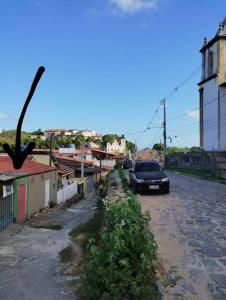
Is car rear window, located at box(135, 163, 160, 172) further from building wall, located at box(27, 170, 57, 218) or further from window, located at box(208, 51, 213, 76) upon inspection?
window, located at box(208, 51, 213, 76)

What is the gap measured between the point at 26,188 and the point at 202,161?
79.1ft

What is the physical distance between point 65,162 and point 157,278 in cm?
4087

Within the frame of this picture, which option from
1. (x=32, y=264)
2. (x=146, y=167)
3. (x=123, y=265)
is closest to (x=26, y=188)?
(x=146, y=167)

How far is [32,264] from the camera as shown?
1061 centimetres

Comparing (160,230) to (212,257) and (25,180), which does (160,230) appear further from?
(25,180)

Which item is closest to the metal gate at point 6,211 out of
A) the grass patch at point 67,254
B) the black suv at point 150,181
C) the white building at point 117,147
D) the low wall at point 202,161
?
the grass patch at point 67,254

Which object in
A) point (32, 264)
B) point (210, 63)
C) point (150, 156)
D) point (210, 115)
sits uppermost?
point (210, 63)

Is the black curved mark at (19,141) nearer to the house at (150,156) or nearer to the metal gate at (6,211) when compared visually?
the metal gate at (6,211)

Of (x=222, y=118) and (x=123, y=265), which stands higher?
(x=222, y=118)

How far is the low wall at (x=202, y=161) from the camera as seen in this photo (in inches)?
1373

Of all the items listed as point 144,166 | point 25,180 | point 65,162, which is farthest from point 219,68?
point 25,180

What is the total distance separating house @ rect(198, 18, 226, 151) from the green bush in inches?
1453

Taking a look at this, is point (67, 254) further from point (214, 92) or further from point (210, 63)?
point (210, 63)

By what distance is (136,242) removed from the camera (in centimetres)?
611
